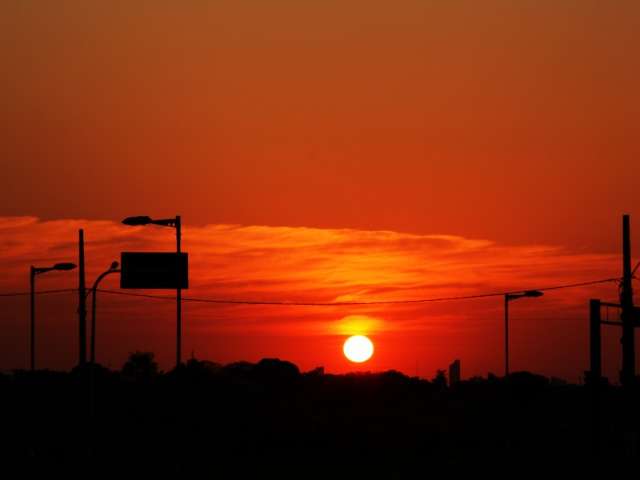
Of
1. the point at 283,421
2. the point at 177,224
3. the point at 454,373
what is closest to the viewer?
the point at 177,224

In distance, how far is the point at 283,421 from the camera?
72.8 metres

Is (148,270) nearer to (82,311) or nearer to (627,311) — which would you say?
(82,311)

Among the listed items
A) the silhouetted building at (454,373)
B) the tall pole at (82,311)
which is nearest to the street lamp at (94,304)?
the tall pole at (82,311)

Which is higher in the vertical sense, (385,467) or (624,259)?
(624,259)

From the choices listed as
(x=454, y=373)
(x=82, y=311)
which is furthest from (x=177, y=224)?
(x=454, y=373)

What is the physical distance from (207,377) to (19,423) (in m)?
22.7

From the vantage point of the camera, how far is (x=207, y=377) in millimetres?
85000

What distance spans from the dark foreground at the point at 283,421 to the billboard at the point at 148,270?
5445 mm

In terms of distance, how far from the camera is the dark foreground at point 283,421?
4975 centimetres

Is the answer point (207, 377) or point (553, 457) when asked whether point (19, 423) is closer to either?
point (207, 377)

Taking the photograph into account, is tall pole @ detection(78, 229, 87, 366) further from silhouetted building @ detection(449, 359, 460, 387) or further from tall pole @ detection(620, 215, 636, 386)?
silhouetted building @ detection(449, 359, 460, 387)

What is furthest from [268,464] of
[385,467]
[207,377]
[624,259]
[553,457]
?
[207,377]

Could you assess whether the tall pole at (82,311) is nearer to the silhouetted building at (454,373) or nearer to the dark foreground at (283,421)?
the dark foreground at (283,421)

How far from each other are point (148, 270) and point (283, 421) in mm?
18539
